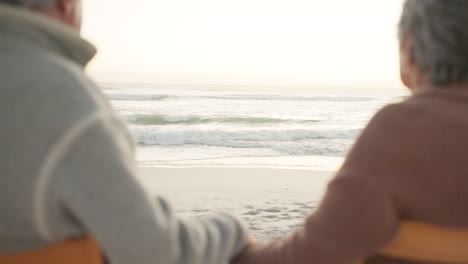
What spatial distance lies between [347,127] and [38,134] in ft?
40.2

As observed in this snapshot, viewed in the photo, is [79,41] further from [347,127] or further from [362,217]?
[347,127]

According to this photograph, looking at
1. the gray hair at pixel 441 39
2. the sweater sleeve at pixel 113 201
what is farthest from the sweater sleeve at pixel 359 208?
the sweater sleeve at pixel 113 201

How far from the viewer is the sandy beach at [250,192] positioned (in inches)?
183

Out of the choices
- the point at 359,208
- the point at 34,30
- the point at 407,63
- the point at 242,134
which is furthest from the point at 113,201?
the point at 242,134

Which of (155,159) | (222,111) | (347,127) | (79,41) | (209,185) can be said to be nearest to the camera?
(79,41)

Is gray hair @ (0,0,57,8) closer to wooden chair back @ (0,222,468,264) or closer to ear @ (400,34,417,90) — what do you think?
wooden chair back @ (0,222,468,264)

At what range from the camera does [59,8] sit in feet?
3.89

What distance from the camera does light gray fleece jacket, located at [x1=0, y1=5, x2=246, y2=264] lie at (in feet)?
3.29

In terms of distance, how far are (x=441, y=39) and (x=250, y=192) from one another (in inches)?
176

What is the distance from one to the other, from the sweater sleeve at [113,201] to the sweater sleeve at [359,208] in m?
0.36

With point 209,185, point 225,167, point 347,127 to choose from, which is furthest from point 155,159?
point 347,127

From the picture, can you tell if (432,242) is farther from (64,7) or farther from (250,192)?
(250,192)

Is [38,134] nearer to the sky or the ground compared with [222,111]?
nearer to the sky

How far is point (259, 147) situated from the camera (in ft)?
31.5
